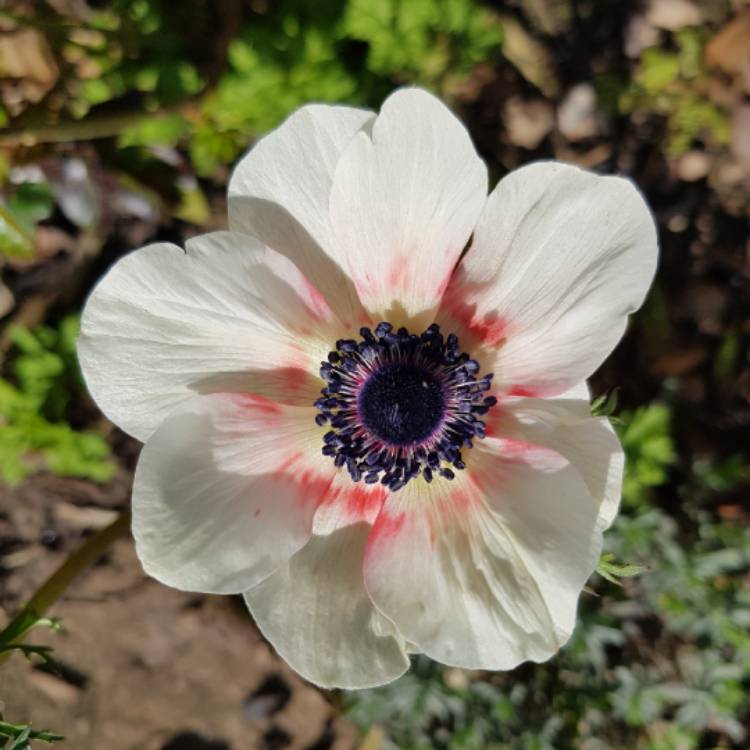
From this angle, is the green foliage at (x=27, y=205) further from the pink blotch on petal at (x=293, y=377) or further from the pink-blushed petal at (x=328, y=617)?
the pink-blushed petal at (x=328, y=617)

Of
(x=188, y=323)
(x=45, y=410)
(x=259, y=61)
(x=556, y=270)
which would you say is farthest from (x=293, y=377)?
(x=45, y=410)

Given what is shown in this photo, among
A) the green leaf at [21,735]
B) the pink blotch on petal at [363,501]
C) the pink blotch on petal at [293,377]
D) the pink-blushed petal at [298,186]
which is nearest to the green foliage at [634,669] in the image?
the pink blotch on petal at [363,501]

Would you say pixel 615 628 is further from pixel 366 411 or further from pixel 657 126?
pixel 657 126

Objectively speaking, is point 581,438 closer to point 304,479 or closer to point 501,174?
point 304,479

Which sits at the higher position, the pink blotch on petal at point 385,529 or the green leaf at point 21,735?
the pink blotch on petal at point 385,529

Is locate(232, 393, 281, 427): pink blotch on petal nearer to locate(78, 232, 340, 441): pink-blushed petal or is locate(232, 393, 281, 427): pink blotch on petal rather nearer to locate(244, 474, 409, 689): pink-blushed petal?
locate(78, 232, 340, 441): pink-blushed petal
